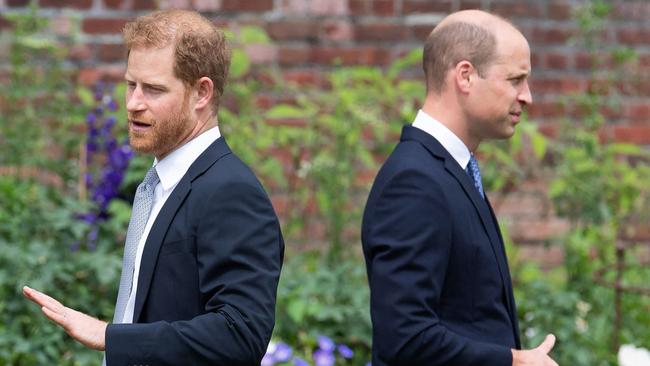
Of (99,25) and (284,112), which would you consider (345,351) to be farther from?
(99,25)

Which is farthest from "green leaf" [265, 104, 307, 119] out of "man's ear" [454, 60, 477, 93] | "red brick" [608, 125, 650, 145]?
"man's ear" [454, 60, 477, 93]

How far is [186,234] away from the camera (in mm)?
2889

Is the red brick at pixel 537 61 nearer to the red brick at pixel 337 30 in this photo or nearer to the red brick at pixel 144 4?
the red brick at pixel 337 30

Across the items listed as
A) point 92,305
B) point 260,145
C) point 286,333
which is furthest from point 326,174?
point 92,305

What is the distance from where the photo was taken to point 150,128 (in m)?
2.94

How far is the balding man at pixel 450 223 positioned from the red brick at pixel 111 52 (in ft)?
8.69

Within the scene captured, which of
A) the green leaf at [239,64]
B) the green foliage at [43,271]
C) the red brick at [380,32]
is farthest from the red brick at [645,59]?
the green foliage at [43,271]

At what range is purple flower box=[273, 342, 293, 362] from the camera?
473 cm

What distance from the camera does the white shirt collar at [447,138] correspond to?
3420 mm

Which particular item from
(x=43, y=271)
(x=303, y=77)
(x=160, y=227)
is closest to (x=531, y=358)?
(x=160, y=227)

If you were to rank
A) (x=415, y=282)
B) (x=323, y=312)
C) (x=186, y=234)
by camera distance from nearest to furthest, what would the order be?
(x=186, y=234), (x=415, y=282), (x=323, y=312)

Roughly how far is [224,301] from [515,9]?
Result: 12.3 ft

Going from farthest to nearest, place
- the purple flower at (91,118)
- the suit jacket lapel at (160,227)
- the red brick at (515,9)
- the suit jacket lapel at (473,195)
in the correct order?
the red brick at (515,9) → the purple flower at (91,118) → the suit jacket lapel at (473,195) → the suit jacket lapel at (160,227)

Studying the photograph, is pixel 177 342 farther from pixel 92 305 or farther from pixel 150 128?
pixel 92 305
